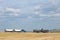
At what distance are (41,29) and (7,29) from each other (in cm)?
1596

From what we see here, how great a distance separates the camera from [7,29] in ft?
252

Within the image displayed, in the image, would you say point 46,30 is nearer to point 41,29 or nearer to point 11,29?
point 41,29

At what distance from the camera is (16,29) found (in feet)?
256

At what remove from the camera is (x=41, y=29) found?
79.1 m

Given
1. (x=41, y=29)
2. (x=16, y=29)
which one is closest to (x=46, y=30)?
(x=41, y=29)

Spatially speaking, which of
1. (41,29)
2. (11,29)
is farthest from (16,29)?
(41,29)

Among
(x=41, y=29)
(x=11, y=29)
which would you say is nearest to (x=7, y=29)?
(x=11, y=29)

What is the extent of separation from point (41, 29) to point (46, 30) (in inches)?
94.6

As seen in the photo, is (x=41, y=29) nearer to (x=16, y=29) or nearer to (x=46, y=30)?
(x=46, y=30)

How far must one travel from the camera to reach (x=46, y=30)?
78750 millimetres

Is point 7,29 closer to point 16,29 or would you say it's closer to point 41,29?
point 16,29

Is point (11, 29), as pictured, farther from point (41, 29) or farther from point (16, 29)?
point (41, 29)

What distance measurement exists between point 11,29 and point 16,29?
7.75 ft

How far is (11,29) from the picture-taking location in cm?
7731
